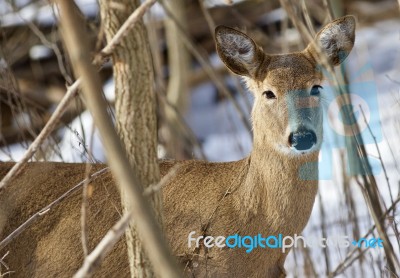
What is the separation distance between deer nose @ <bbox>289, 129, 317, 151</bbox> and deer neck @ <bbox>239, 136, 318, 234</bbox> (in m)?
0.10

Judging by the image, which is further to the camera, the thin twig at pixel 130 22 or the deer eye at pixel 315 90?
the deer eye at pixel 315 90

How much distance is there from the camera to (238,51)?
4.55m

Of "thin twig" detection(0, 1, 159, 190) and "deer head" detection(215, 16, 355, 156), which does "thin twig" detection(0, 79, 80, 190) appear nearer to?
"thin twig" detection(0, 1, 159, 190)

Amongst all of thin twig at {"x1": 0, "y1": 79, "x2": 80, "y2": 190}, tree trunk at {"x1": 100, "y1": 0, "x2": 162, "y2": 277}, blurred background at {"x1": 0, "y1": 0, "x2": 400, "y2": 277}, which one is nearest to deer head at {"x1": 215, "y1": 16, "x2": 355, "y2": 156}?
tree trunk at {"x1": 100, "y1": 0, "x2": 162, "y2": 277}

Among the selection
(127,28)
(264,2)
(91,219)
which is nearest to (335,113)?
(91,219)

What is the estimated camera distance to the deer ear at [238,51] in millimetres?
4492

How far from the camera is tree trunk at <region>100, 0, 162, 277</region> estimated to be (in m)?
3.36

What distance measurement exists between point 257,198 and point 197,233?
0.36 m

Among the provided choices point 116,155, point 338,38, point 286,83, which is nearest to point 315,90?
point 286,83

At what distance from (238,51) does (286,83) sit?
1.21ft

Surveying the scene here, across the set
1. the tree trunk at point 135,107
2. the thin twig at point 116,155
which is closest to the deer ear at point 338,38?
the tree trunk at point 135,107

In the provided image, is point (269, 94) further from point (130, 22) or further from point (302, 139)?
point (130, 22)

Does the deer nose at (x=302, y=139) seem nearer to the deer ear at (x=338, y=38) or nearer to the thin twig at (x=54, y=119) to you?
the deer ear at (x=338, y=38)

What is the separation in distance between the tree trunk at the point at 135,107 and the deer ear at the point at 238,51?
1.13 meters
